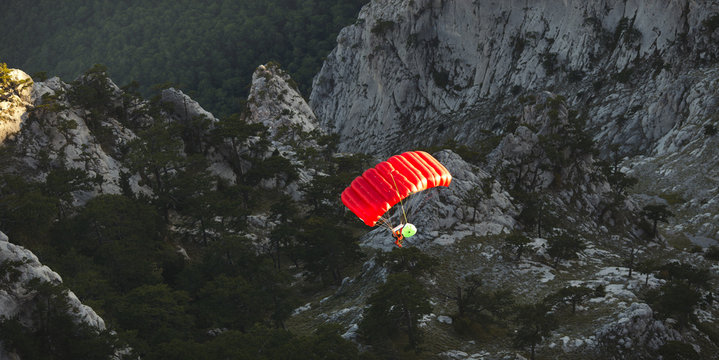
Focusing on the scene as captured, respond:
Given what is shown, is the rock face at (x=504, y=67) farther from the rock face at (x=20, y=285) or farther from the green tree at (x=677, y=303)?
the rock face at (x=20, y=285)

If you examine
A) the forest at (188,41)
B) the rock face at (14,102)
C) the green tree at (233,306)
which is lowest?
the green tree at (233,306)

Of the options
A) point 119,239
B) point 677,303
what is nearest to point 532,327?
point 677,303

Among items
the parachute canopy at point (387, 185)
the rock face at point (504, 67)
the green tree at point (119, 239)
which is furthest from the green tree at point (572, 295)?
the rock face at point (504, 67)

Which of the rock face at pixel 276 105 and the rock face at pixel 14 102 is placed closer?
the rock face at pixel 14 102

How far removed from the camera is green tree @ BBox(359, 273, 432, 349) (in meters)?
36.2

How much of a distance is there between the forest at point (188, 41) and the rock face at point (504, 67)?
114ft

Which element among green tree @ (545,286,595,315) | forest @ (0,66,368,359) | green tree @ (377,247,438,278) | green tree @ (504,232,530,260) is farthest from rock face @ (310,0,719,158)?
green tree @ (377,247,438,278)

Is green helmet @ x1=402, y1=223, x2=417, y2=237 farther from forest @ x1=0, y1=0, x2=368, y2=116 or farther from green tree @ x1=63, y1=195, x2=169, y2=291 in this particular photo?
forest @ x1=0, y1=0, x2=368, y2=116

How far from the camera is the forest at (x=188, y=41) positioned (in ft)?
557

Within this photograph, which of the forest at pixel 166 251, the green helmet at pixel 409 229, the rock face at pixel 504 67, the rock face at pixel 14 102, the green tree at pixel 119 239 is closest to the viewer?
the forest at pixel 166 251

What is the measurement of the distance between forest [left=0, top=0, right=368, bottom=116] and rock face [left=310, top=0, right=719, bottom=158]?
34843 millimetres

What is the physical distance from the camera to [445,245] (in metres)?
53.2

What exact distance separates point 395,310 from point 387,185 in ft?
26.8

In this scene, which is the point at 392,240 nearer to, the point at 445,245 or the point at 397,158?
the point at 445,245
